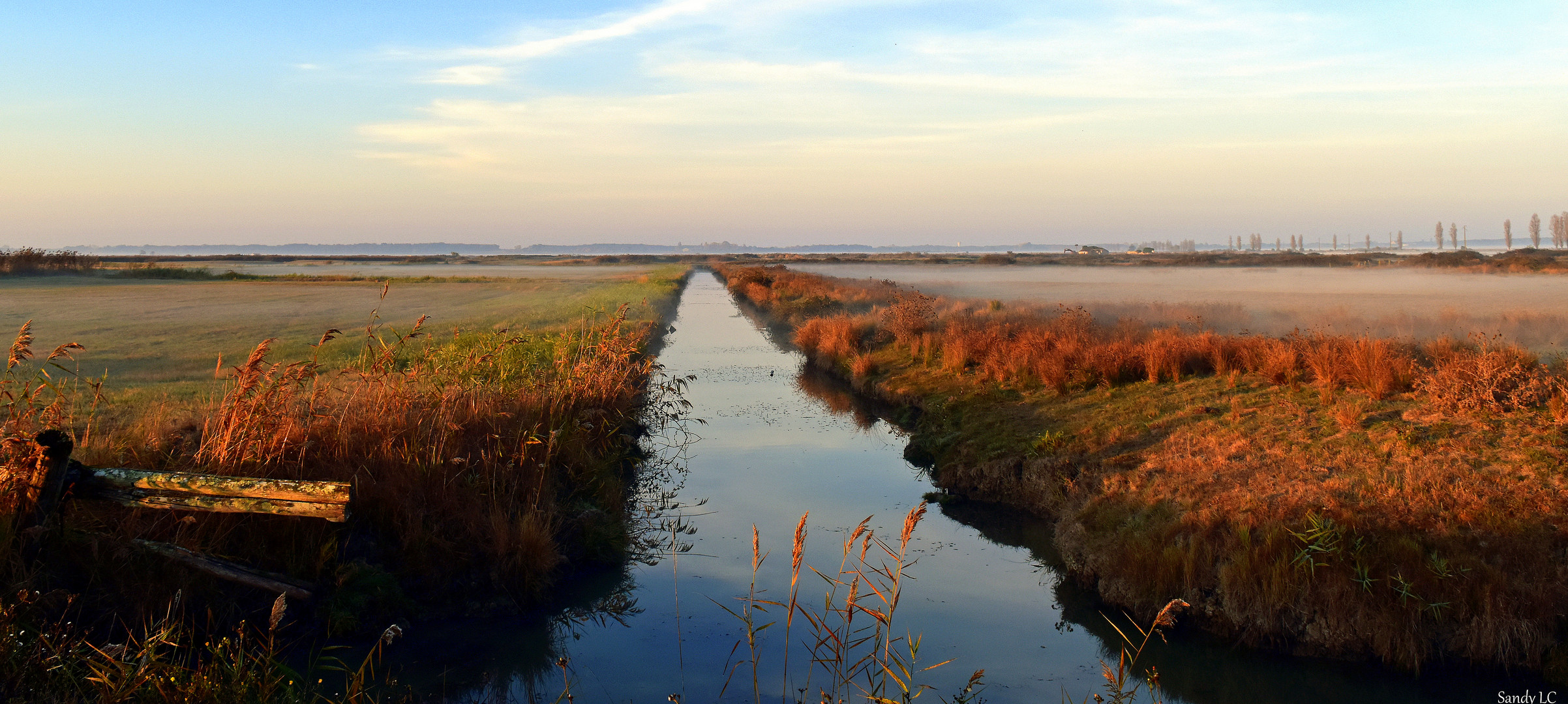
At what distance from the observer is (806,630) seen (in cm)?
831

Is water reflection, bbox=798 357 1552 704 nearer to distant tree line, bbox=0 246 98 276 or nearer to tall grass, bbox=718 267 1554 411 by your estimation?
tall grass, bbox=718 267 1554 411

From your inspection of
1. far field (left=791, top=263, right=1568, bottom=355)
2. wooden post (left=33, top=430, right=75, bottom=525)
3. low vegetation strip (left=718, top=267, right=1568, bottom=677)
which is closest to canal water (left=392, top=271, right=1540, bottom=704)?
low vegetation strip (left=718, top=267, right=1568, bottom=677)

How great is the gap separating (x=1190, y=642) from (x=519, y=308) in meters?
36.0

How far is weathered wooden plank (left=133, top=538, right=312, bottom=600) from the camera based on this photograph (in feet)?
21.4

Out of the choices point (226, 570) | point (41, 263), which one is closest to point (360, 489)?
point (226, 570)

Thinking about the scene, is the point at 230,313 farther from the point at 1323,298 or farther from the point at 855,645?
the point at 1323,298

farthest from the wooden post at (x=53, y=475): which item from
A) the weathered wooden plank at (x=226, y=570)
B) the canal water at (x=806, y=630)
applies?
the canal water at (x=806, y=630)

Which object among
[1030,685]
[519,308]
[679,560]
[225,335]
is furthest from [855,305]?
[1030,685]

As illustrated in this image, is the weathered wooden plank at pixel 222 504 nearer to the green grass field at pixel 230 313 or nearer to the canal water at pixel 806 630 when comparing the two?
the canal water at pixel 806 630

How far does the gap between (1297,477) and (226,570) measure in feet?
33.1

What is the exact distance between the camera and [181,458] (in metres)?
7.89

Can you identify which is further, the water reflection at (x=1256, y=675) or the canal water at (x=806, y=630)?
the canal water at (x=806, y=630)

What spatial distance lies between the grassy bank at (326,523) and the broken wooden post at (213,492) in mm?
404

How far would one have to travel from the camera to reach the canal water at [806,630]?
277 inches
